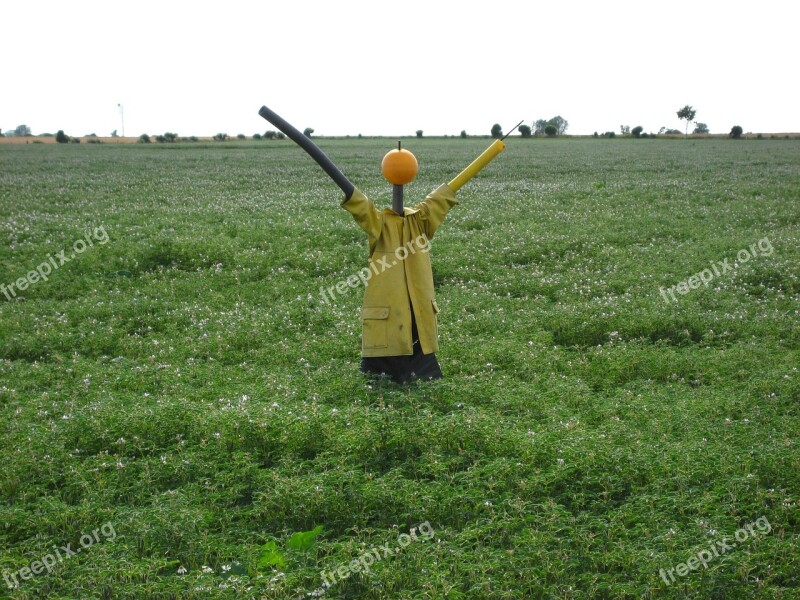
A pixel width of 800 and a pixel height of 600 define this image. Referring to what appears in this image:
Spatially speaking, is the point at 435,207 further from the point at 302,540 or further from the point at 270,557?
the point at 270,557

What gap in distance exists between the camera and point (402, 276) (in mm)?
7648

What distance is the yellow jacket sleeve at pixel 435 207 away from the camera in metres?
7.87

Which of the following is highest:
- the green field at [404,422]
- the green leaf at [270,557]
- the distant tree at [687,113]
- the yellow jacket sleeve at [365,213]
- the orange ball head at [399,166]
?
the distant tree at [687,113]

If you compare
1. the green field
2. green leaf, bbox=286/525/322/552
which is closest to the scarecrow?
the green field

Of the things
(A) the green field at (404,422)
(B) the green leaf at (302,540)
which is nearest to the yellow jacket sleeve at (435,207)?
(A) the green field at (404,422)

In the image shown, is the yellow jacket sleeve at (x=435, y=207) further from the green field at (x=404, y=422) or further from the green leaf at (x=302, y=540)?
the green leaf at (x=302, y=540)

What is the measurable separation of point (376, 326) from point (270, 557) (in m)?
3.19

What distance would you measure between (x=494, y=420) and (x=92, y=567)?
362 centimetres

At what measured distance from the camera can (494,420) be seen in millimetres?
6824

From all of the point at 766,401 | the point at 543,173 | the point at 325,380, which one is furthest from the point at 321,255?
the point at 543,173

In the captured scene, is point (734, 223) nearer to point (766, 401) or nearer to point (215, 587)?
point (766, 401)

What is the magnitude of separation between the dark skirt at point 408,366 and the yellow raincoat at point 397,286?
0.20 m

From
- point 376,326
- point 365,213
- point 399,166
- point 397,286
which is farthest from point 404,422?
point 399,166

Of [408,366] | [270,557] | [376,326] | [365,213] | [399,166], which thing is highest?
[399,166]
